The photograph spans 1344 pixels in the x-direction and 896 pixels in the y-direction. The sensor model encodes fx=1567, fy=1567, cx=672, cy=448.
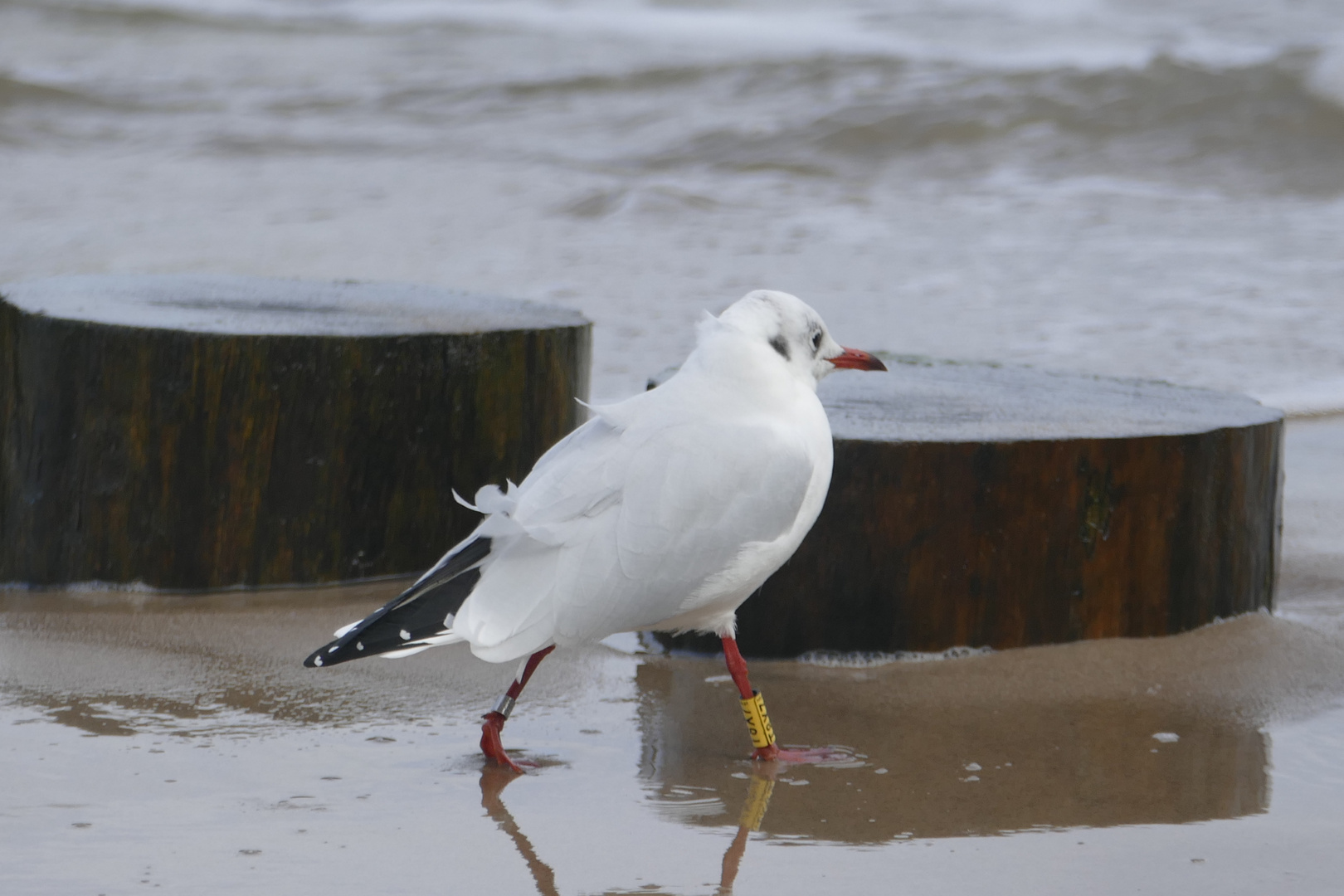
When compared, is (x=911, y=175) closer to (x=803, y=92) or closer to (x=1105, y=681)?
(x=803, y=92)

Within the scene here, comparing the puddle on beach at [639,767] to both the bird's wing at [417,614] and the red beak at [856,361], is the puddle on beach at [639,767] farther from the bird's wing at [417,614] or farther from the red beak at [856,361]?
the red beak at [856,361]

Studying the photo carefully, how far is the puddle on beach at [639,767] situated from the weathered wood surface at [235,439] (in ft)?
0.49

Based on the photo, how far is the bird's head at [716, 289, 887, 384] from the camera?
2.71 m

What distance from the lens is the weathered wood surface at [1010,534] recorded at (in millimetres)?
3129

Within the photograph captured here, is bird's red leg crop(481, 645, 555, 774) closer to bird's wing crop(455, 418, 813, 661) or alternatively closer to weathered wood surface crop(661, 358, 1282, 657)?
bird's wing crop(455, 418, 813, 661)

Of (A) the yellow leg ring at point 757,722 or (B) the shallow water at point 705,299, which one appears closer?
(B) the shallow water at point 705,299

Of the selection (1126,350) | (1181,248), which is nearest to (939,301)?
(1126,350)

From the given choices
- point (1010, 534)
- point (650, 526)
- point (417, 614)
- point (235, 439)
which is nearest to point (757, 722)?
point (650, 526)

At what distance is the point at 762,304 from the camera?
8.97 feet

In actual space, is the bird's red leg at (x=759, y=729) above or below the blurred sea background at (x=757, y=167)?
below

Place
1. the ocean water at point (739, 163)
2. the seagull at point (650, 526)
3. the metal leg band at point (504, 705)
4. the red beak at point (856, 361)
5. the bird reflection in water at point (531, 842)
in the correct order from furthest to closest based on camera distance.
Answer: the ocean water at point (739, 163)
the red beak at point (856, 361)
the metal leg band at point (504, 705)
the seagull at point (650, 526)
the bird reflection in water at point (531, 842)

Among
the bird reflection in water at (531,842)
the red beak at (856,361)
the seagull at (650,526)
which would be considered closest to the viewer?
the bird reflection in water at (531,842)

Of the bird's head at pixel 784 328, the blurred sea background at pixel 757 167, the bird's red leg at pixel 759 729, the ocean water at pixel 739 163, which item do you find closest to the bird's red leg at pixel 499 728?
the bird's red leg at pixel 759 729

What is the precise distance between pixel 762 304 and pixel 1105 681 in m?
1.06
